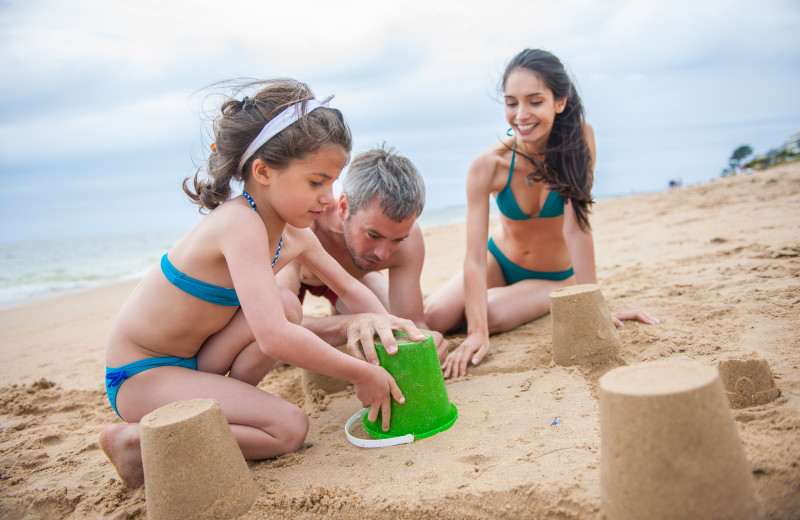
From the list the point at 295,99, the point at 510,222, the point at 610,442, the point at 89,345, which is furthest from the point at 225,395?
the point at 89,345

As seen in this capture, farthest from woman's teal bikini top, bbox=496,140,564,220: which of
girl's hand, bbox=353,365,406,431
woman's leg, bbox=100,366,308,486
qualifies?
woman's leg, bbox=100,366,308,486

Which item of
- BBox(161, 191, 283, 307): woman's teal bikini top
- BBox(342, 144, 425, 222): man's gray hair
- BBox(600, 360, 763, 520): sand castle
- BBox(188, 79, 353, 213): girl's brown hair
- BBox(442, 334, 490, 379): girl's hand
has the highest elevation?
BBox(188, 79, 353, 213): girl's brown hair

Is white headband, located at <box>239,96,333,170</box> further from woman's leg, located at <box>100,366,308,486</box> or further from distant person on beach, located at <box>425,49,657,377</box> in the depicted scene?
distant person on beach, located at <box>425,49,657,377</box>

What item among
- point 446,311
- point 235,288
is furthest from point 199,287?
point 446,311

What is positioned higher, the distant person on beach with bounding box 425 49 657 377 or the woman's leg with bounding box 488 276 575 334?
the distant person on beach with bounding box 425 49 657 377

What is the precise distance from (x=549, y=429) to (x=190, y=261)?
159cm

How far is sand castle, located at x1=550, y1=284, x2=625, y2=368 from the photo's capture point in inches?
105

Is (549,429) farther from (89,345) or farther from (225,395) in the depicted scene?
(89,345)

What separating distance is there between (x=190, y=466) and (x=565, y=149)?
8.92ft

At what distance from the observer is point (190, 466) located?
69.4 inches

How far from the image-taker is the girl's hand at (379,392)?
2.19 m

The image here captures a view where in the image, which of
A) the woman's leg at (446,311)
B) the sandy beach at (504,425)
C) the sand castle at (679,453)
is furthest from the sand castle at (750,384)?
the woman's leg at (446,311)

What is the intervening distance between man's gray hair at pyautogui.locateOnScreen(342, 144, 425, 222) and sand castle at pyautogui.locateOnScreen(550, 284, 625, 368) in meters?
0.94

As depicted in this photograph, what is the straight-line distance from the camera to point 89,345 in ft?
17.9
